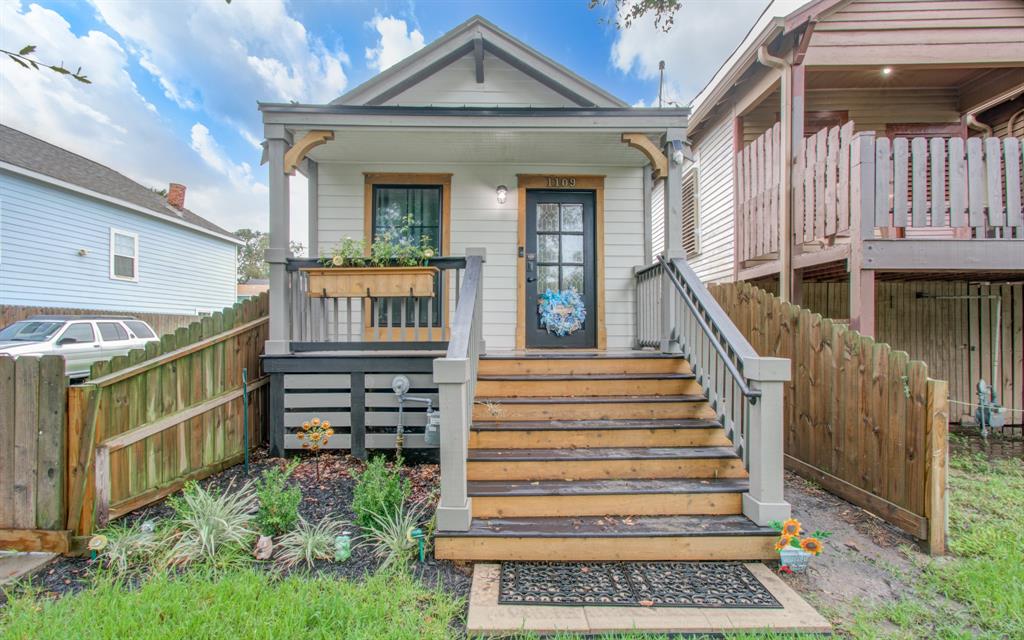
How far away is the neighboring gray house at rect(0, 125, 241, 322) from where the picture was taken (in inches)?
369

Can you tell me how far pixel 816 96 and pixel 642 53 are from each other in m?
9.24

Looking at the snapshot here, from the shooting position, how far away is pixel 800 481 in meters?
3.95

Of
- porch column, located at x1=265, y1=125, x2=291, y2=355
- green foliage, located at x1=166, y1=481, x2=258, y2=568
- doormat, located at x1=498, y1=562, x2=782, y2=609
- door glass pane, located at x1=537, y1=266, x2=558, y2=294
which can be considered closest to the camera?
doormat, located at x1=498, y1=562, x2=782, y2=609

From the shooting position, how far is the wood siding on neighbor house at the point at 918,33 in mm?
5273

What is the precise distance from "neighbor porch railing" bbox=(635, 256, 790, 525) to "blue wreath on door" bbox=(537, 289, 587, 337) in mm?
810

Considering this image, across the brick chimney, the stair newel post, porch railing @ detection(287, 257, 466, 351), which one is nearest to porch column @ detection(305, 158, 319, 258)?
porch railing @ detection(287, 257, 466, 351)

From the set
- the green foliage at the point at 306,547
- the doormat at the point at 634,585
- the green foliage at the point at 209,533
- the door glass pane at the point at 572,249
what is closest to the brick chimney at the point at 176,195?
the door glass pane at the point at 572,249

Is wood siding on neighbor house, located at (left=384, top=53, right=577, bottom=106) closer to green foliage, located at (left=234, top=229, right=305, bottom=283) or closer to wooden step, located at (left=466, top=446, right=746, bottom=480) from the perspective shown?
wooden step, located at (left=466, top=446, right=746, bottom=480)

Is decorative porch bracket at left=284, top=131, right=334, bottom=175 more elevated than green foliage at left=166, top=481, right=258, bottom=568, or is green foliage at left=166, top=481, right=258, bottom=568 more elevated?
decorative porch bracket at left=284, top=131, right=334, bottom=175

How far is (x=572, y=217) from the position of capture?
580cm

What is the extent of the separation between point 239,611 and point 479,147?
4.63 metres

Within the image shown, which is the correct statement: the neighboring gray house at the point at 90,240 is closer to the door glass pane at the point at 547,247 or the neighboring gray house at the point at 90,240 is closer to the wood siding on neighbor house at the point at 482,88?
the wood siding on neighbor house at the point at 482,88

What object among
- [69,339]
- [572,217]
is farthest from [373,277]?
[69,339]

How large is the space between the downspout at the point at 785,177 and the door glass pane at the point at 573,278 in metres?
2.35
